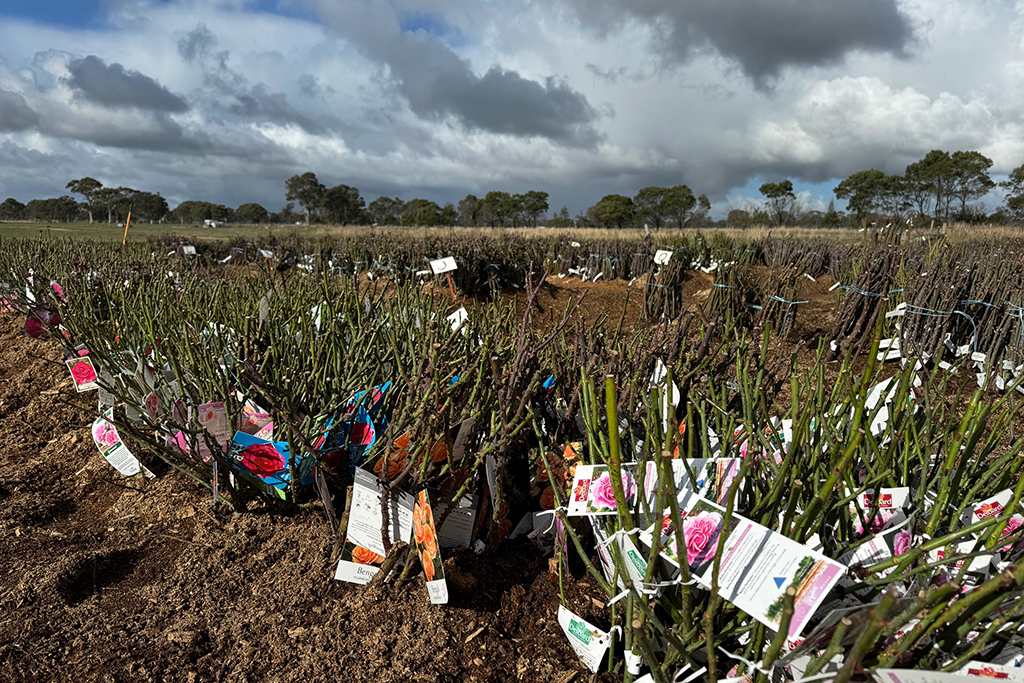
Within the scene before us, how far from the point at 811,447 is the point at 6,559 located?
2402mm

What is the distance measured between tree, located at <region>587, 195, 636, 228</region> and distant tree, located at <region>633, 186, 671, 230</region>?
1.14 meters

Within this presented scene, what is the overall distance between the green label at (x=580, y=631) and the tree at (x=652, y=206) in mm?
59587

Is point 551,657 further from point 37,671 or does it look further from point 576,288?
point 576,288

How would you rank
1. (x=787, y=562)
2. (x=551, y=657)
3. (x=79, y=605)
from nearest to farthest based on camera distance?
(x=787, y=562), (x=551, y=657), (x=79, y=605)

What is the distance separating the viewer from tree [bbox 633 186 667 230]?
59419 millimetres

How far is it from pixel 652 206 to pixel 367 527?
6361 centimetres

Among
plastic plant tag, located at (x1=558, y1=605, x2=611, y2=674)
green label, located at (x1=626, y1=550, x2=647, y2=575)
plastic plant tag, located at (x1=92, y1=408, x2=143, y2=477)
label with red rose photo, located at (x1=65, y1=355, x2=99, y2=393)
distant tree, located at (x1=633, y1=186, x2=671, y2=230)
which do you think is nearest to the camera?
green label, located at (x1=626, y1=550, x2=647, y2=575)

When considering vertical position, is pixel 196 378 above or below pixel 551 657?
above

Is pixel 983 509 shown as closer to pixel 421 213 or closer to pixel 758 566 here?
pixel 758 566

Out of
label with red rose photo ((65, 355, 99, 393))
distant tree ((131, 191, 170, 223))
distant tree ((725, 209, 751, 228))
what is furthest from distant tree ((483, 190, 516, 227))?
label with red rose photo ((65, 355, 99, 393))

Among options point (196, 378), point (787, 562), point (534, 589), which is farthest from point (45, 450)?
point (787, 562)

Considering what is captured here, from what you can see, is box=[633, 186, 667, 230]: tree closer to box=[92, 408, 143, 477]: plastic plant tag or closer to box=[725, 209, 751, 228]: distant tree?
box=[725, 209, 751, 228]: distant tree

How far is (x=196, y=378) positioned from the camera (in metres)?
2.11

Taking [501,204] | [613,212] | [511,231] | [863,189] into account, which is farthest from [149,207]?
[863,189]
